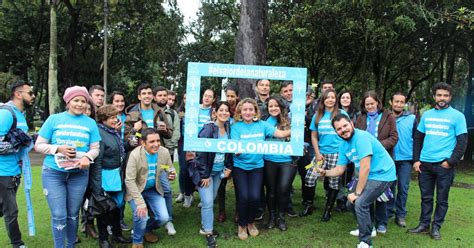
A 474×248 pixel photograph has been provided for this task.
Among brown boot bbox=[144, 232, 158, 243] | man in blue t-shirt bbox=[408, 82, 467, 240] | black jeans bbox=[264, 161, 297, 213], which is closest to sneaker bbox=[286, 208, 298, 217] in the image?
black jeans bbox=[264, 161, 297, 213]

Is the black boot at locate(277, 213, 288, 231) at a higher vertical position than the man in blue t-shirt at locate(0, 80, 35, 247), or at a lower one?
lower

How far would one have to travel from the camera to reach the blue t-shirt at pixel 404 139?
5934mm

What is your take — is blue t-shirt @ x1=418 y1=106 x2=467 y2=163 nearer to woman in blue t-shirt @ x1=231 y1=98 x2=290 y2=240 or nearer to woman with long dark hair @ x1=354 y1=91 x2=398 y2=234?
woman with long dark hair @ x1=354 y1=91 x2=398 y2=234

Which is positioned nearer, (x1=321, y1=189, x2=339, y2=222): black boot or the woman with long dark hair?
the woman with long dark hair

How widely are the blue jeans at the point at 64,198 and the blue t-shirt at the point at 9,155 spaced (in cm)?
62

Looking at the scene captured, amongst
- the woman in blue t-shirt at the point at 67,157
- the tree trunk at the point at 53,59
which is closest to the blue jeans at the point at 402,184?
the woman in blue t-shirt at the point at 67,157

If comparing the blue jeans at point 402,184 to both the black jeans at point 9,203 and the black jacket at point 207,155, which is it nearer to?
the black jacket at point 207,155

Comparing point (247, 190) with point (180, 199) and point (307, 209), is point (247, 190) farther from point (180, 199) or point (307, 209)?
point (180, 199)

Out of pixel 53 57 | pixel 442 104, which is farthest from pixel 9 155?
pixel 53 57

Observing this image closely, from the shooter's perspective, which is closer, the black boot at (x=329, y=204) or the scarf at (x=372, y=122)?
the scarf at (x=372, y=122)

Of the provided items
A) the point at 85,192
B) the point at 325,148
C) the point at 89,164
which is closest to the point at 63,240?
the point at 85,192

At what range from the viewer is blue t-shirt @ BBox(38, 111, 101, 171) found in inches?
168

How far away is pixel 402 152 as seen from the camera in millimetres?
5953

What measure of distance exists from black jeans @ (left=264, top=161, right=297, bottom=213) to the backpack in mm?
3201
